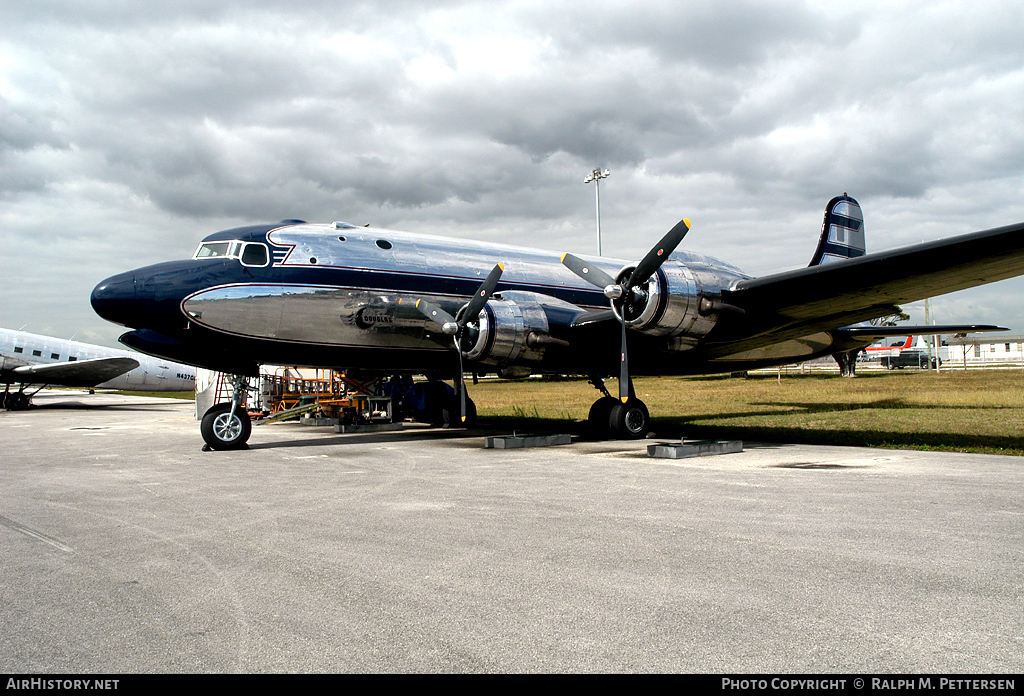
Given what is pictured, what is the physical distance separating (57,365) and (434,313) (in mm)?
30399

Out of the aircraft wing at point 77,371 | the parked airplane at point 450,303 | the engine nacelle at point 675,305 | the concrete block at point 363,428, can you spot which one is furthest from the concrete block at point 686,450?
the aircraft wing at point 77,371

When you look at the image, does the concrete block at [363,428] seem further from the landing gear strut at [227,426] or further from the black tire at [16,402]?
the black tire at [16,402]

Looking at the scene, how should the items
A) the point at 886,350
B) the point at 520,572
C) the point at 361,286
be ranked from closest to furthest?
1. the point at 520,572
2. the point at 361,286
3. the point at 886,350

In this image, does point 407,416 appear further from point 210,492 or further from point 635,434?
point 210,492

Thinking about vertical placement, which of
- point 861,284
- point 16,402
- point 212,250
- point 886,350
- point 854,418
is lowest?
point 854,418

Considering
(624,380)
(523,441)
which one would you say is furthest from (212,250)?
(624,380)

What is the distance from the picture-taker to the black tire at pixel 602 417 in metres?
15.2

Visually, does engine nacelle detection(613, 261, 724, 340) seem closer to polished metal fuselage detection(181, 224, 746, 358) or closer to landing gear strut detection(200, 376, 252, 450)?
polished metal fuselage detection(181, 224, 746, 358)

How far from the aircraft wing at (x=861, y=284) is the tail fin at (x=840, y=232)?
461 centimetres

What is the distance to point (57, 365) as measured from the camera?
34000 millimetres

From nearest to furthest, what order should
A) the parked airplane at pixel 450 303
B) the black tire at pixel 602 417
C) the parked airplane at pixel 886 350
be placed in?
the parked airplane at pixel 450 303
the black tire at pixel 602 417
the parked airplane at pixel 886 350

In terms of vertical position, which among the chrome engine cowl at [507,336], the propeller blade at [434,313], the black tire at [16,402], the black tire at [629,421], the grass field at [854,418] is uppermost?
the propeller blade at [434,313]

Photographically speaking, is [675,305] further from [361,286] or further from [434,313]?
[361,286]

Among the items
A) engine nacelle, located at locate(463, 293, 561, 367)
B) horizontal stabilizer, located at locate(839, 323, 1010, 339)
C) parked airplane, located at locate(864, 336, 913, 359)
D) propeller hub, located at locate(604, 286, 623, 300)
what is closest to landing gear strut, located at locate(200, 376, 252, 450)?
engine nacelle, located at locate(463, 293, 561, 367)
